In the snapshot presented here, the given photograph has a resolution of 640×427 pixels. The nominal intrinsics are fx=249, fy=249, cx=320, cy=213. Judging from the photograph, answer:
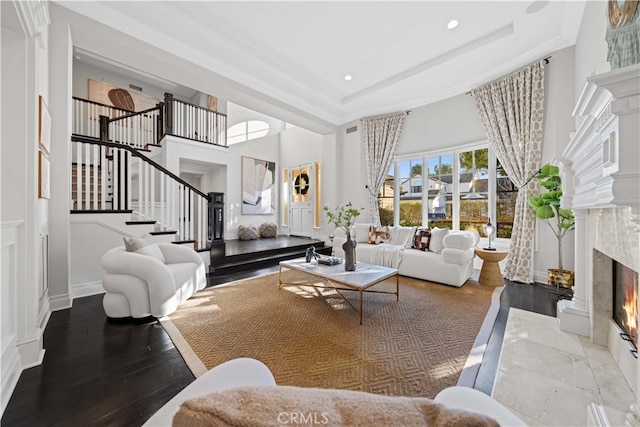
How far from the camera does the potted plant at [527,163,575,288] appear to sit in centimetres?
304

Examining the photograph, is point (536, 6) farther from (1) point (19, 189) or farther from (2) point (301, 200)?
(2) point (301, 200)

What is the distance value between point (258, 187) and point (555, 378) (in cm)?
710

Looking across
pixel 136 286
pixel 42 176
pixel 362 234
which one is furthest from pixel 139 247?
pixel 362 234

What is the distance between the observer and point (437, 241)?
3852 millimetres

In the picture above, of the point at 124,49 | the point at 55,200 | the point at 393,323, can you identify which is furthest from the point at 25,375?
the point at 124,49

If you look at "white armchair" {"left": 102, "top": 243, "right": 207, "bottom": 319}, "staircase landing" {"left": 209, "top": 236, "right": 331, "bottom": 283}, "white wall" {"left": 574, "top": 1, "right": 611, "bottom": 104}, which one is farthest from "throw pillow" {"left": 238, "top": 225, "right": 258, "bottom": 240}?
"white wall" {"left": 574, "top": 1, "right": 611, "bottom": 104}

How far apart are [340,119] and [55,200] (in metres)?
5.25

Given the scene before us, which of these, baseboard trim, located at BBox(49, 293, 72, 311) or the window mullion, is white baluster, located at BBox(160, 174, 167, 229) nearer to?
baseboard trim, located at BBox(49, 293, 72, 311)

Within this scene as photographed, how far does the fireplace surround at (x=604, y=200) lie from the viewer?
1.00 metres

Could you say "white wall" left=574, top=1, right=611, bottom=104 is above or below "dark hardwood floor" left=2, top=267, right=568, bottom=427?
above

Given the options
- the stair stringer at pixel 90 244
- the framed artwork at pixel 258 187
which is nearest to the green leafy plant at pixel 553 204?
the stair stringer at pixel 90 244

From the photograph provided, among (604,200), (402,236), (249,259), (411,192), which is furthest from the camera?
(411,192)

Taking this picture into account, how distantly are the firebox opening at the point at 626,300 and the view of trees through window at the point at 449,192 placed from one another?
2.22m

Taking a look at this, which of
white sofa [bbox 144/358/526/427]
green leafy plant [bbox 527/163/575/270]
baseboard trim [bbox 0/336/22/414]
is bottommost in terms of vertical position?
baseboard trim [bbox 0/336/22/414]
